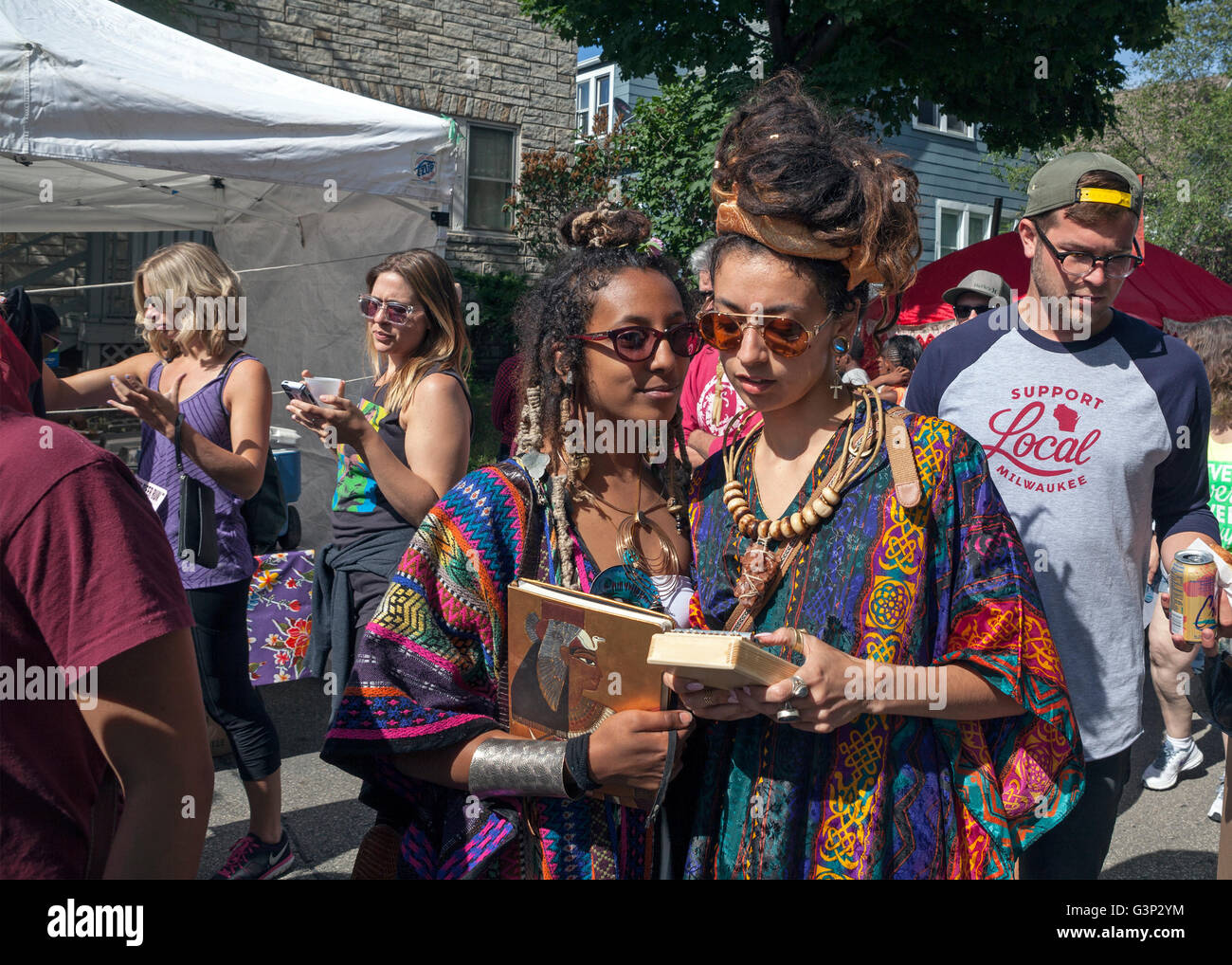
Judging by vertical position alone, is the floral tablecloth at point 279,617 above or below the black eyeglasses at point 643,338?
below

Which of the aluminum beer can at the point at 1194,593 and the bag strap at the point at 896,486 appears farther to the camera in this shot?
the aluminum beer can at the point at 1194,593

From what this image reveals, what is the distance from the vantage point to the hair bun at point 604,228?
2.05 meters

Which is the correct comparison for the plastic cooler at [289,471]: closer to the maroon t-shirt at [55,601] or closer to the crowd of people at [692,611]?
the crowd of people at [692,611]

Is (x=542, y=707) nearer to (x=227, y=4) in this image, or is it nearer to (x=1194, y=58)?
(x=227, y=4)

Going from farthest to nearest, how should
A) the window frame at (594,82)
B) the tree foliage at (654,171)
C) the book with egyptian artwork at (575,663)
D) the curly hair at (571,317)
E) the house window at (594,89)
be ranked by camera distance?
1. the house window at (594,89)
2. the window frame at (594,82)
3. the tree foliage at (654,171)
4. the curly hair at (571,317)
5. the book with egyptian artwork at (575,663)

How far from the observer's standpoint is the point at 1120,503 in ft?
7.80

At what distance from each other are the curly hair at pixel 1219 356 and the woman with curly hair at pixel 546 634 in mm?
3674

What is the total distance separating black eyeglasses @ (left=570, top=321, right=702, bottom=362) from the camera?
1911 millimetres

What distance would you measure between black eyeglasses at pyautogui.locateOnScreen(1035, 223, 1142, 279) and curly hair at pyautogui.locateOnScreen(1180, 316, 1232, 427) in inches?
102

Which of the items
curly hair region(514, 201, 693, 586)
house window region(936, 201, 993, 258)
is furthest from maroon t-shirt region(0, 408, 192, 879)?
house window region(936, 201, 993, 258)

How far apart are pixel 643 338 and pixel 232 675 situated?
2.43 metres

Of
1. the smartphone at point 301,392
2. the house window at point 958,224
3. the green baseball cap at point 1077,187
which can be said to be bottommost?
the smartphone at point 301,392

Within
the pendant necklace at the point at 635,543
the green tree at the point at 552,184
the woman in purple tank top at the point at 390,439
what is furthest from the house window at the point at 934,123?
the pendant necklace at the point at 635,543
